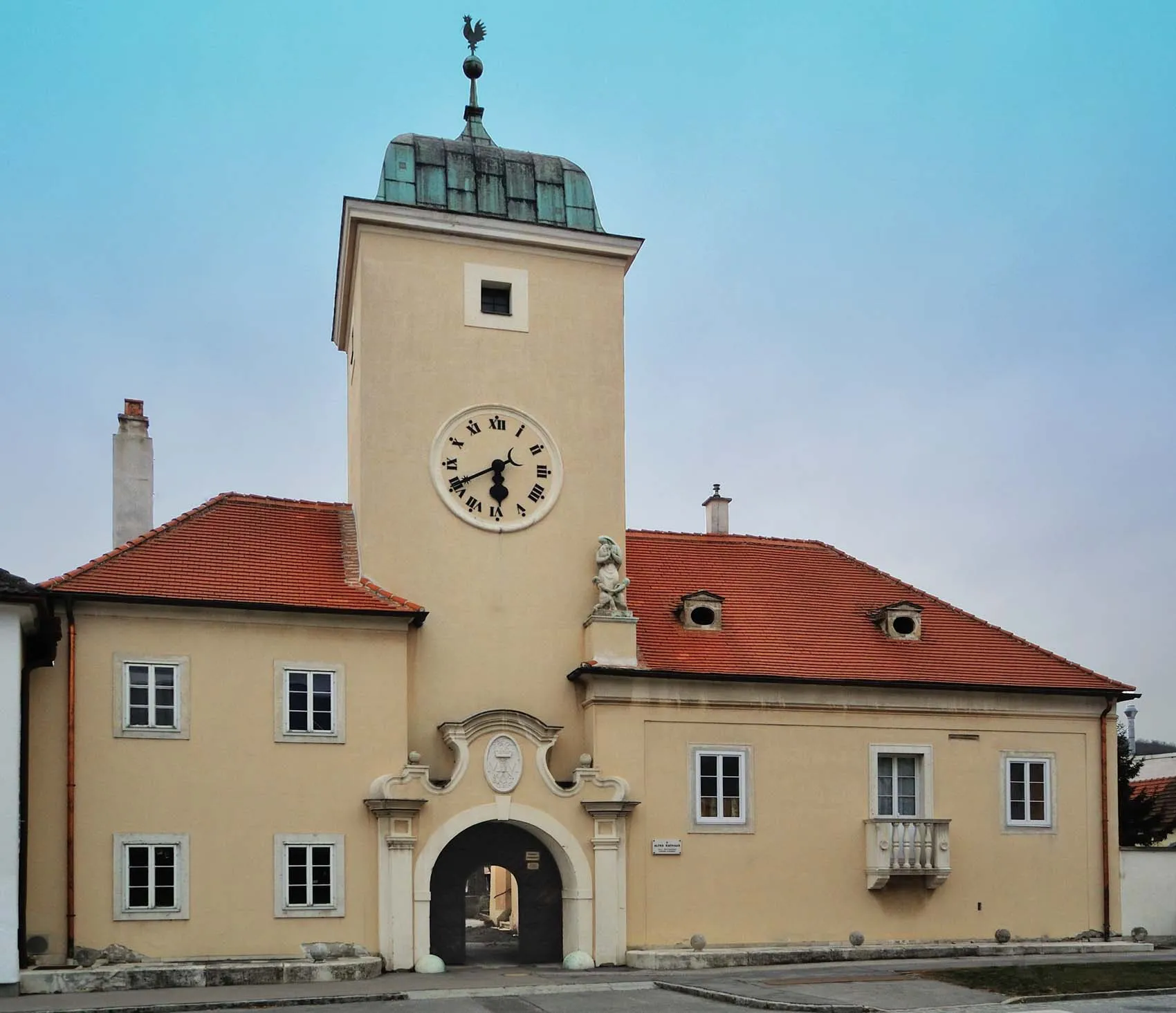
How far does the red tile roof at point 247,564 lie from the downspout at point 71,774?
0.78 metres

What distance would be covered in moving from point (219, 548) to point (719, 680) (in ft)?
31.6

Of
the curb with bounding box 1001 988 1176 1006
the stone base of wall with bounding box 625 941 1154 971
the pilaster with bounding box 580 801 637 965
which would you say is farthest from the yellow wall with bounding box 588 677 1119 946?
the curb with bounding box 1001 988 1176 1006

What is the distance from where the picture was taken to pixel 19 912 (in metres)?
21.3

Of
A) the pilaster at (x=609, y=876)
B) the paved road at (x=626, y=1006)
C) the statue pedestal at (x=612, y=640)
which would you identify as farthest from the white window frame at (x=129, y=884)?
the statue pedestal at (x=612, y=640)

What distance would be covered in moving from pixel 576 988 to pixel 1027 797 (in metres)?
11.2

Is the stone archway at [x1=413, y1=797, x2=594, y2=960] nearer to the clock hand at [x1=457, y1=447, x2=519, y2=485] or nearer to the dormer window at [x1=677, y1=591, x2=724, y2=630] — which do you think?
the dormer window at [x1=677, y1=591, x2=724, y2=630]

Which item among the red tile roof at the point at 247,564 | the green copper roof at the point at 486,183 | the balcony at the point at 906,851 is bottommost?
the balcony at the point at 906,851

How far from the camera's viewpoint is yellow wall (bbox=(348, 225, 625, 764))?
25984mm

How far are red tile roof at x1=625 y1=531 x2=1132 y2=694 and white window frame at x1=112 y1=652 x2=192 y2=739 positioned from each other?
8.44m

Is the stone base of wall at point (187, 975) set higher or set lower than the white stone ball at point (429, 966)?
higher

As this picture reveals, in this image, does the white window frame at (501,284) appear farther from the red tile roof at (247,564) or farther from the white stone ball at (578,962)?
the white stone ball at (578,962)

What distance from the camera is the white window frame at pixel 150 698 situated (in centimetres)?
2303

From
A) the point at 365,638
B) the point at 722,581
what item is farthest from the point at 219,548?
the point at 722,581

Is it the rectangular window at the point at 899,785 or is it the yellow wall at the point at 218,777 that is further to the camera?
the rectangular window at the point at 899,785
